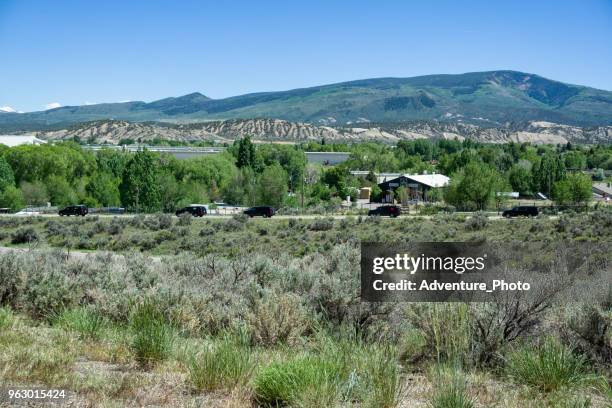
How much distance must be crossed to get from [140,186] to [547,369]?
6086cm

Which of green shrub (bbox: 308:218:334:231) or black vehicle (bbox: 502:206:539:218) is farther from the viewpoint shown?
black vehicle (bbox: 502:206:539:218)

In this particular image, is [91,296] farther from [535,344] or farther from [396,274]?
[535,344]

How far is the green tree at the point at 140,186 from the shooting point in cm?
6444

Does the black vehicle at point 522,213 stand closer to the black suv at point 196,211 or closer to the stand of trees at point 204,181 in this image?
the stand of trees at point 204,181

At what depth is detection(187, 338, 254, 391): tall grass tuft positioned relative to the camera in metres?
5.97

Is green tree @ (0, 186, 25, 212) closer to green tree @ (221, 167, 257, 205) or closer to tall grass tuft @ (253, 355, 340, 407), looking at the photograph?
green tree @ (221, 167, 257, 205)

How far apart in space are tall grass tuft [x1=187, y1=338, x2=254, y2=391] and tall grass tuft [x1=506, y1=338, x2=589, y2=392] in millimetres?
2366

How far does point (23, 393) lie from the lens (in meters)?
5.36

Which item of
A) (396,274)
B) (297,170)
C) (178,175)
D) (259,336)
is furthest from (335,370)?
(297,170)

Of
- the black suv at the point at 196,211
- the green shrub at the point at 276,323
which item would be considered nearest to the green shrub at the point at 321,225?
the black suv at the point at 196,211

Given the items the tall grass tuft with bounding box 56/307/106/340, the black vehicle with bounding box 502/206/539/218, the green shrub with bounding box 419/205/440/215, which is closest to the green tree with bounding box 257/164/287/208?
the green shrub with bounding box 419/205/440/215

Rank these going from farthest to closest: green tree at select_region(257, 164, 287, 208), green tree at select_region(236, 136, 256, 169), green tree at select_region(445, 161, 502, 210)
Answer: green tree at select_region(236, 136, 256, 169) < green tree at select_region(257, 164, 287, 208) < green tree at select_region(445, 161, 502, 210)

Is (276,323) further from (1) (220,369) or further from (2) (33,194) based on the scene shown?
(2) (33,194)

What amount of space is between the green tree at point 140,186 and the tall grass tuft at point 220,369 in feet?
195
